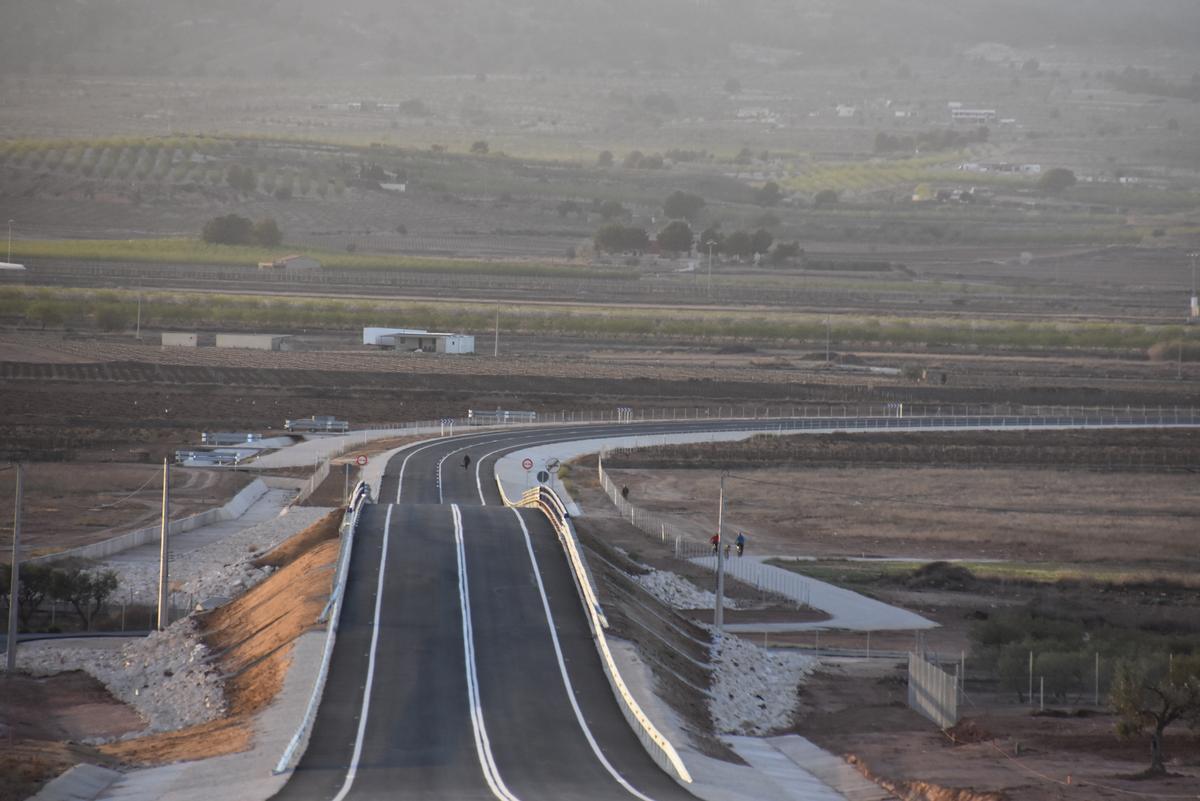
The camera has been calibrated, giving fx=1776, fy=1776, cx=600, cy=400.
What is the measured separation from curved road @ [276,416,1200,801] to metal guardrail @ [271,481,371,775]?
7.0 inches

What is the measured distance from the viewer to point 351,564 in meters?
37.2

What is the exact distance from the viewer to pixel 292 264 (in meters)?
158

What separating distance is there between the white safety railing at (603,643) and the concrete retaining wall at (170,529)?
10.4 m

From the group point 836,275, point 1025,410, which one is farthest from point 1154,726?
point 836,275

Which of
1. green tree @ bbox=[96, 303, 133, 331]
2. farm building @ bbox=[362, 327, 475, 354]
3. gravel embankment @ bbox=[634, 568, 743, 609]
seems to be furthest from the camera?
green tree @ bbox=[96, 303, 133, 331]

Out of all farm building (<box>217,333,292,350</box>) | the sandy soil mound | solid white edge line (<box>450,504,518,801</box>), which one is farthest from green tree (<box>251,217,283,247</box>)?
solid white edge line (<box>450,504,518,801</box>)

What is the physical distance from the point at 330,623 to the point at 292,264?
422 feet

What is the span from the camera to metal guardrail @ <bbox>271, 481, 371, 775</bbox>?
25141 mm

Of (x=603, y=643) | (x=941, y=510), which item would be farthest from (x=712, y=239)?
(x=603, y=643)

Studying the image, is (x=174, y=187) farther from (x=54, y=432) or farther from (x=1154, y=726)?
(x=1154, y=726)

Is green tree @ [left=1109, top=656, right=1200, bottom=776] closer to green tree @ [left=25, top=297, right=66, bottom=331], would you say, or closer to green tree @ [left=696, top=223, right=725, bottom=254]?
A: green tree @ [left=25, top=297, right=66, bottom=331]

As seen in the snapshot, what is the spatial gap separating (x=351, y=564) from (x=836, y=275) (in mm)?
137705

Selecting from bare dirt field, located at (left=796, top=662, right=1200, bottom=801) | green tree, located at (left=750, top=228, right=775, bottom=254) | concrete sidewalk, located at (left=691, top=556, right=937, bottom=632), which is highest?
green tree, located at (left=750, top=228, right=775, bottom=254)

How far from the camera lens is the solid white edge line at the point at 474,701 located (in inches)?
963
